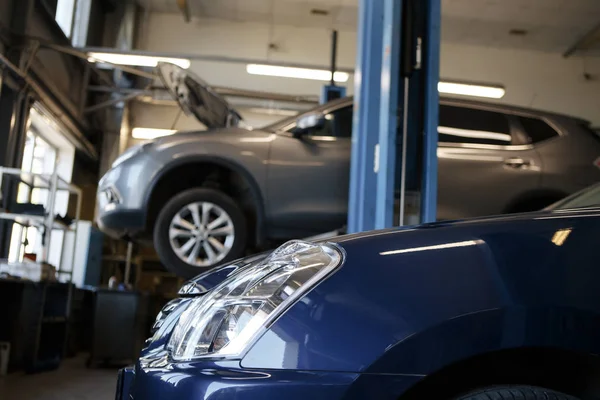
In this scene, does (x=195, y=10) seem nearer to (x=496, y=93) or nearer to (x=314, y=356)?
(x=496, y=93)

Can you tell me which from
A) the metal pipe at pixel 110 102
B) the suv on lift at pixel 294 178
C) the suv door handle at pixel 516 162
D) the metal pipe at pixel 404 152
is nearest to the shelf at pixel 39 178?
the suv on lift at pixel 294 178

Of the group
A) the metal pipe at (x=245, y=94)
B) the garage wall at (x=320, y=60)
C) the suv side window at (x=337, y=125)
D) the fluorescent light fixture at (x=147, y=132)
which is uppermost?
the garage wall at (x=320, y=60)

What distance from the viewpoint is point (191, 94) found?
199 inches

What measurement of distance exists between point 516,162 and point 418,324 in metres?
3.63

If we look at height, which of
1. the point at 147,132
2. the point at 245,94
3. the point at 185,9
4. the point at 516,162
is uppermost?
the point at 185,9

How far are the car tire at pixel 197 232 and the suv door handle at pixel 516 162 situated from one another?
197 centimetres

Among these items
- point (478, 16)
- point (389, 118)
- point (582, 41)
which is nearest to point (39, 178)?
point (389, 118)

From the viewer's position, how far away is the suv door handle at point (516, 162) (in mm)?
4316

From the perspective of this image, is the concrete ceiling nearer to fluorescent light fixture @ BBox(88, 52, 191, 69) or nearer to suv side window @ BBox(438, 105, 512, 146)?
fluorescent light fixture @ BBox(88, 52, 191, 69)

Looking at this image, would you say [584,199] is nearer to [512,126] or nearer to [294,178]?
[294,178]

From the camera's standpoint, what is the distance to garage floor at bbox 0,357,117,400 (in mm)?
4113

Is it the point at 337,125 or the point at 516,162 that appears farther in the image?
the point at 337,125

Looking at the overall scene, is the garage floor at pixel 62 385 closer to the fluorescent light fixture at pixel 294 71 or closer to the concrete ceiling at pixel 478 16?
the fluorescent light fixture at pixel 294 71

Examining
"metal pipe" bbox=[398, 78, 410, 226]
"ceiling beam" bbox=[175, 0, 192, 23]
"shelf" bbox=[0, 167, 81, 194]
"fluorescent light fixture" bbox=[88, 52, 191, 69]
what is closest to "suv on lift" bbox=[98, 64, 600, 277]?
"metal pipe" bbox=[398, 78, 410, 226]
